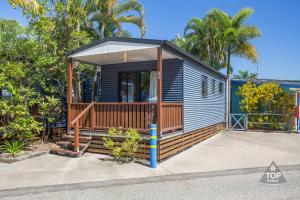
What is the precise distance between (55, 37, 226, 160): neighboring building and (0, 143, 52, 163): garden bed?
1.22 meters

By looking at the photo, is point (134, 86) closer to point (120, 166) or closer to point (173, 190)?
point (120, 166)

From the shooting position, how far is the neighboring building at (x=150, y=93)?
7.82 m

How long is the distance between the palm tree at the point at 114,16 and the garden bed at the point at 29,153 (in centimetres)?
821

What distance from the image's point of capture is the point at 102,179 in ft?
19.5

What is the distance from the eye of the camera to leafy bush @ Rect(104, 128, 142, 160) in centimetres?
734

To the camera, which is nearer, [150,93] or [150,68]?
[150,68]

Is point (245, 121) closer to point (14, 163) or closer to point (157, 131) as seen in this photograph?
point (157, 131)

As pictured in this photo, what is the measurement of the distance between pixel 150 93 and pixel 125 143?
3.93m

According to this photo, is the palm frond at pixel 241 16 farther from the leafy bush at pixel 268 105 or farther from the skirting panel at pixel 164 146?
the skirting panel at pixel 164 146

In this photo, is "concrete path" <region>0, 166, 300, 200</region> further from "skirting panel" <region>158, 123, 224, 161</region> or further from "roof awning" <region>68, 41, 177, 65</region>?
"roof awning" <region>68, 41, 177, 65</region>

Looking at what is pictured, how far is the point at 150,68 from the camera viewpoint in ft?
34.3

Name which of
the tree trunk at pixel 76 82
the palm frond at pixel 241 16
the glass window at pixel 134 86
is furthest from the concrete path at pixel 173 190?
the palm frond at pixel 241 16

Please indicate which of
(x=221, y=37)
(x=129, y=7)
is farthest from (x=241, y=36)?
(x=129, y=7)

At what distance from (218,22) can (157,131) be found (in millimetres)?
15214
